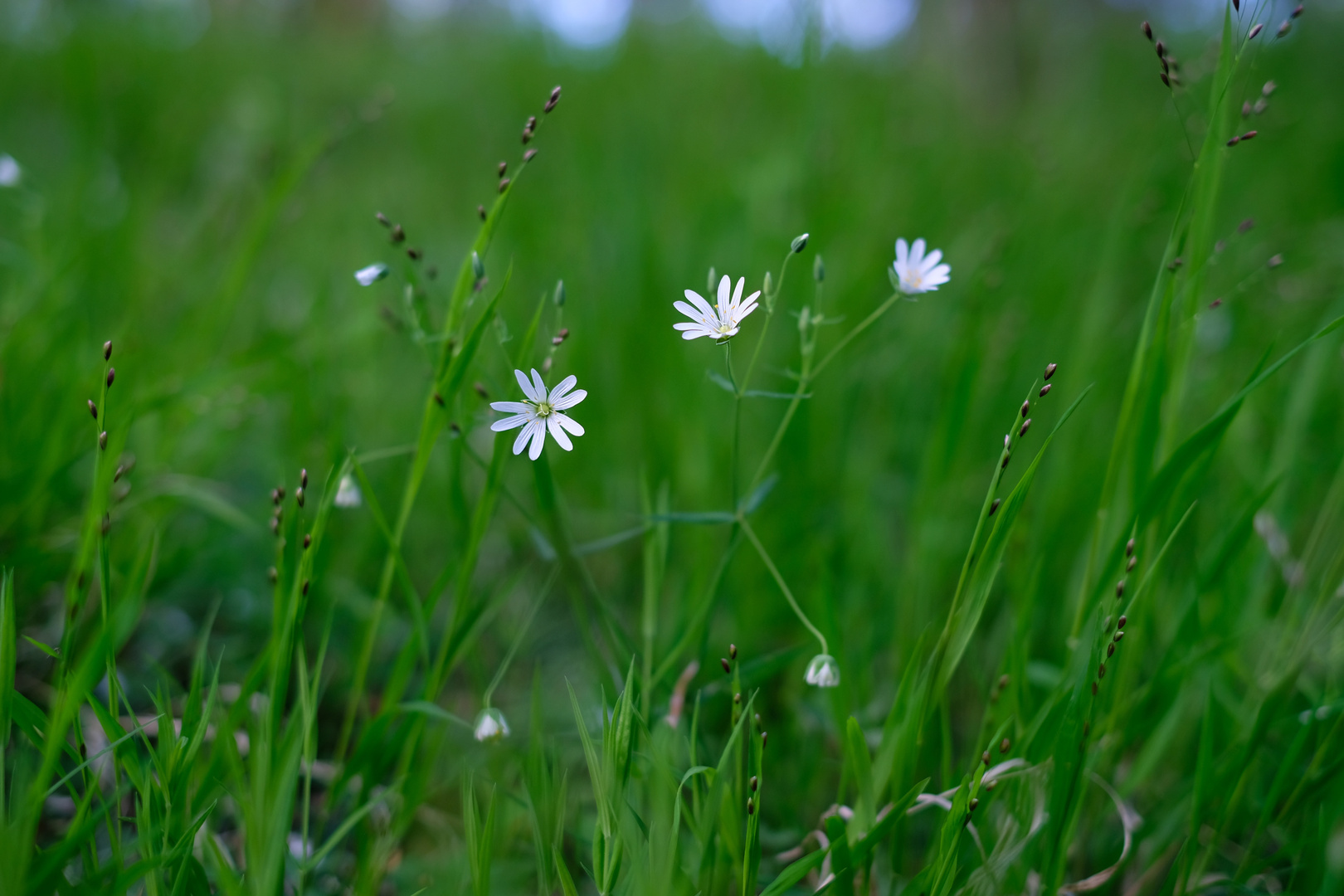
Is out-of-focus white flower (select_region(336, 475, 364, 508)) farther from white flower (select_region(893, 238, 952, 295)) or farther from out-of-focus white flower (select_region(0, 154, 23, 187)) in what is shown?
A: out-of-focus white flower (select_region(0, 154, 23, 187))

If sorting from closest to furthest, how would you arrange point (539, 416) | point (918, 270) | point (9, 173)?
1. point (539, 416)
2. point (918, 270)
3. point (9, 173)

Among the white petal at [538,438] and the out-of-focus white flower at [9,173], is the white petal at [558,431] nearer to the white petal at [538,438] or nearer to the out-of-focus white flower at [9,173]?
the white petal at [538,438]

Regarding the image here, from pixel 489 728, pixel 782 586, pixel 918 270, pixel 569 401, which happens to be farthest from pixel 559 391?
pixel 918 270

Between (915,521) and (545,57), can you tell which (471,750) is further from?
(545,57)

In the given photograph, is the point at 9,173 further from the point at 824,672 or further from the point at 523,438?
the point at 824,672

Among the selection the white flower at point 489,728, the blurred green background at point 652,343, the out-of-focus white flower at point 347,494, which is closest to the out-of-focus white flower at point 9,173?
the blurred green background at point 652,343
